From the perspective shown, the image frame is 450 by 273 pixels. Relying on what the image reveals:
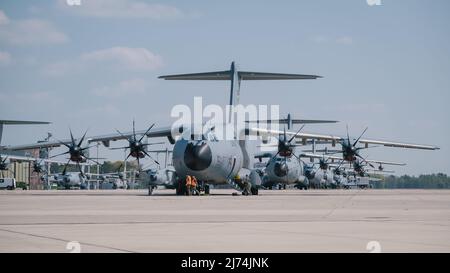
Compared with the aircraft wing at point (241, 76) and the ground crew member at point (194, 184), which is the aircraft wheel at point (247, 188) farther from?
the aircraft wing at point (241, 76)

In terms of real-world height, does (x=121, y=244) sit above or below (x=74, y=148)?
below

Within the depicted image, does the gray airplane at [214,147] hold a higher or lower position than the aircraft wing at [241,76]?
lower

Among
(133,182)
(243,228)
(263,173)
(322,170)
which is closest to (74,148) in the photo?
(263,173)

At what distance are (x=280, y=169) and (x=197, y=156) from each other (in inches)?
1156

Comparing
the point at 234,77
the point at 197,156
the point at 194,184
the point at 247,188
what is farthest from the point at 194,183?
the point at 234,77

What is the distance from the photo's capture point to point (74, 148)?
49.0 meters

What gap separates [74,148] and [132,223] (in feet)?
107

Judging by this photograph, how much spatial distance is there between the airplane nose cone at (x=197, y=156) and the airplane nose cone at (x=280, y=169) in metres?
28.4

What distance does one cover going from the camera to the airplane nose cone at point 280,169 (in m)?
70.8

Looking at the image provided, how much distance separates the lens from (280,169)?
2793 inches

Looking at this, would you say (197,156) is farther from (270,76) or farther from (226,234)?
(226,234)

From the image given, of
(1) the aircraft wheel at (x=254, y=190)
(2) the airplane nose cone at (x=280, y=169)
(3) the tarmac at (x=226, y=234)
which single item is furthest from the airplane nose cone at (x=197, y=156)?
(2) the airplane nose cone at (x=280, y=169)

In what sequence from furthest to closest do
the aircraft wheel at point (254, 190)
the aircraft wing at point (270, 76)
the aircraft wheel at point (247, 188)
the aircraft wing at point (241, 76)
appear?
the aircraft wheel at point (254, 190) → the aircraft wheel at point (247, 188) → the aircraft wing at point (241, 76) → the aircraft wing at point (270, 76)
